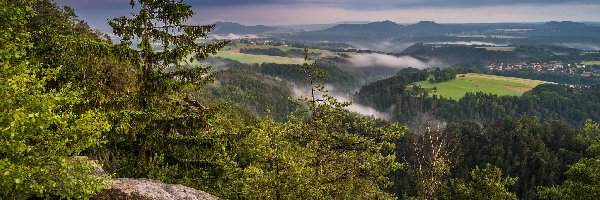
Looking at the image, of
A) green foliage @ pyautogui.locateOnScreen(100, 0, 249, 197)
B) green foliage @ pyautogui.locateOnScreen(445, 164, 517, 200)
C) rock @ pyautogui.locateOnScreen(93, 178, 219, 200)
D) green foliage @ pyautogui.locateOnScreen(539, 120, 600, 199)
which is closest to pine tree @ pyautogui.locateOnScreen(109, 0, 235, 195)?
green foliage @ pyautogui.locateOnScreen(100, 0, 249, 197)

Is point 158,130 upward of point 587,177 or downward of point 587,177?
upward

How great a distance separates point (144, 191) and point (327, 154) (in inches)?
396

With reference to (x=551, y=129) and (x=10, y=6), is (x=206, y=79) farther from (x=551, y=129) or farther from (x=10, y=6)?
(x=551, y=129)

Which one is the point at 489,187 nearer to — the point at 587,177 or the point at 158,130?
the point at 587,177

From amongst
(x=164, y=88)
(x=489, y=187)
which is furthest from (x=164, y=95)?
(x=489, y=187)

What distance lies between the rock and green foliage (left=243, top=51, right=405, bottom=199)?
254 centimetres

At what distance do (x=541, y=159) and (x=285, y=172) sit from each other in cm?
14194

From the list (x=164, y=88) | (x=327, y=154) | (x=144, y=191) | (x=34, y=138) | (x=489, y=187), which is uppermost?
(x=164, y=88)

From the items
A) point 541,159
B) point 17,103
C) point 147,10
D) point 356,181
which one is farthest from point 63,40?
point 541,159

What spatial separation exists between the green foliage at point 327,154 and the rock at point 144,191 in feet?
8.32

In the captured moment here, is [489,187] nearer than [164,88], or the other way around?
[164,88]

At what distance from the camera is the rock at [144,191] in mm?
15820

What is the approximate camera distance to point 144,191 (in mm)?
16578

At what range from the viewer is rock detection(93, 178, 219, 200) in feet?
51.9
